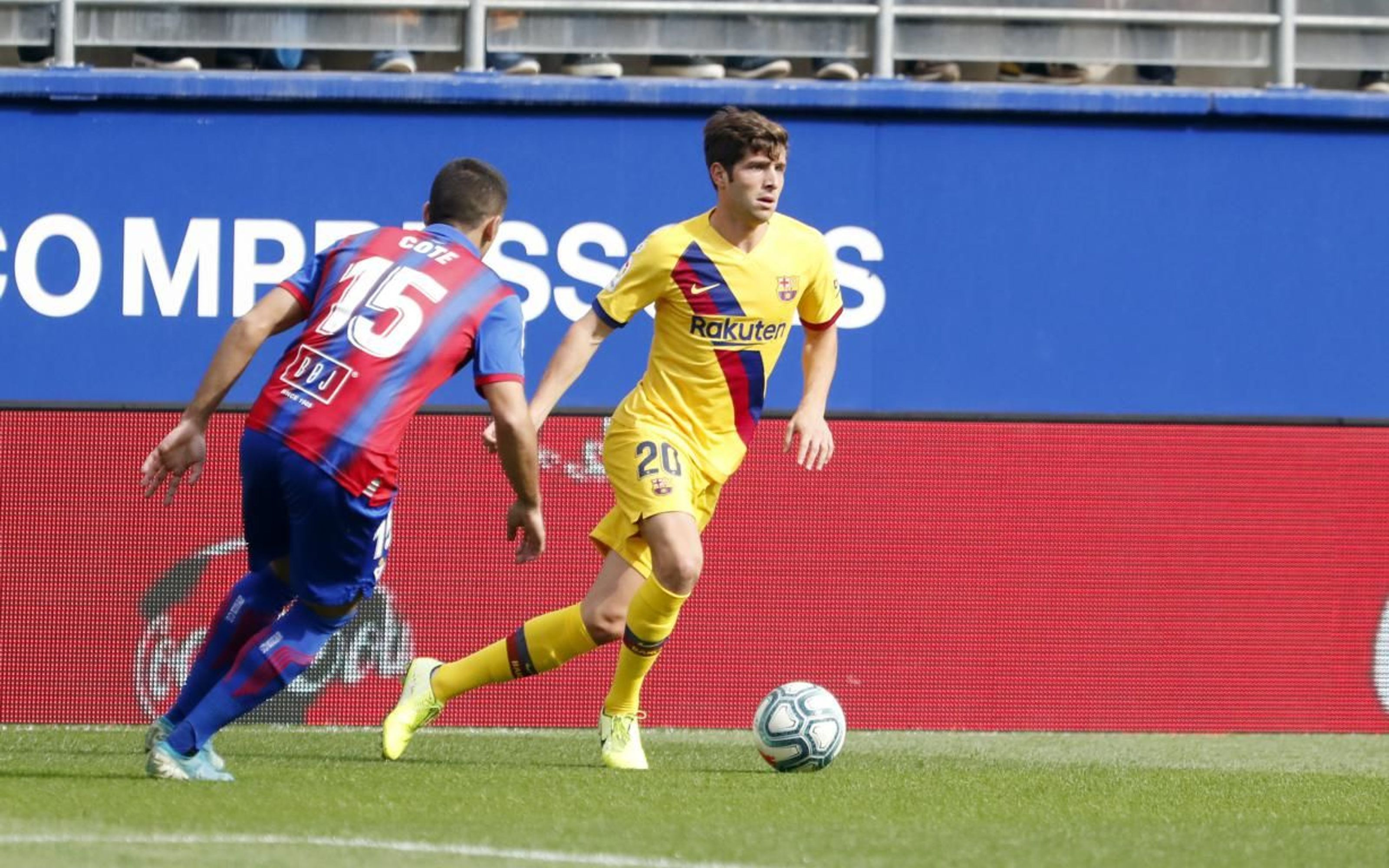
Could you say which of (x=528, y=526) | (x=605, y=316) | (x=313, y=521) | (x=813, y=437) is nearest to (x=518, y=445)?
(x=528, y=526)

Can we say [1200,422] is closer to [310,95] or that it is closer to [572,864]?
[310,95]

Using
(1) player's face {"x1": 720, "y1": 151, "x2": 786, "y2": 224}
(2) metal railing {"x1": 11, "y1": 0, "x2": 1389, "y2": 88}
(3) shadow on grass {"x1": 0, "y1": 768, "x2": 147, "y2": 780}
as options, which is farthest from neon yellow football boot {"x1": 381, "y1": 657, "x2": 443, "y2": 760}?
(2) metal railing {"x1": 11, "y1": 0, "x2": 1389, "y2": 88}

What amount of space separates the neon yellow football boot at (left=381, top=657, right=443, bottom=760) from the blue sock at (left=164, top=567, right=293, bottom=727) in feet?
2.96

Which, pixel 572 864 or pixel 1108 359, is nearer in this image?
pixel 572 864

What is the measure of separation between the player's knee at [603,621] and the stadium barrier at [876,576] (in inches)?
84.2

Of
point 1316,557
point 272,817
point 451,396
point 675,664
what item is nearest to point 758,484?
point 675,664

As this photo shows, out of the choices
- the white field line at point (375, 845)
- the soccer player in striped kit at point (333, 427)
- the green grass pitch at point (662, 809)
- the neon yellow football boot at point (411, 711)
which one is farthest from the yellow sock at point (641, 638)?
the white field line at point (375, 845)

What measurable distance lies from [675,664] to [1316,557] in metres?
2.93

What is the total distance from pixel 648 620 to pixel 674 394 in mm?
773

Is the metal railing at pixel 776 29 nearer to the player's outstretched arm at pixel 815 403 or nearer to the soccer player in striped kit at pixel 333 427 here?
the player's outstretched arm at pixel 815 403

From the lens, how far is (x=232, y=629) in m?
6.46

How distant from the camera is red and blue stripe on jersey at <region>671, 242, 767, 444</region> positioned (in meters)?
7.24

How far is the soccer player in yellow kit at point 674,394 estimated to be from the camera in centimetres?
716

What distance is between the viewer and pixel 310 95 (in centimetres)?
1027
